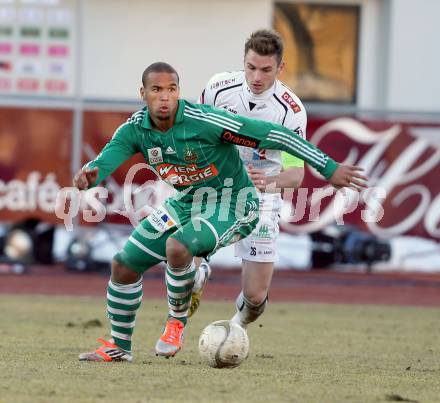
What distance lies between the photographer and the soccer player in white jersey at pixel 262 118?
9227 mm

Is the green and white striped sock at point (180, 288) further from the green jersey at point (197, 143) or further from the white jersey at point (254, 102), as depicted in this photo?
the white jersey at point (254, 102)

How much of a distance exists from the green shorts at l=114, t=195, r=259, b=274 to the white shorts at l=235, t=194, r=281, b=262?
1062mm

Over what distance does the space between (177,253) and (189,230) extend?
199 mm

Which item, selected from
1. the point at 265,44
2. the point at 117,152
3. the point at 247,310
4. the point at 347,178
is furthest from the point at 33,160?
the point at 347,178

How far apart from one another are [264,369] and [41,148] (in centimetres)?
992

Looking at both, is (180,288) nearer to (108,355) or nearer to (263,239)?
(108,355)

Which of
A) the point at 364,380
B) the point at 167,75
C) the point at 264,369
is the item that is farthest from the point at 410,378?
the point at 167,75

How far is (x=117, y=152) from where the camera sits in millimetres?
8203

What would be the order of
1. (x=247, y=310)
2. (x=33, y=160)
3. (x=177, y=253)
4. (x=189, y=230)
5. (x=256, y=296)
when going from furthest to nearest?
(x=33, y=160) → (x=247, y=310) → (x=256, y=296) → (x=189, y=230) → (x=177, y=253)

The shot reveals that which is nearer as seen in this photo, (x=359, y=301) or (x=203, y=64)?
(x=359, y=301)

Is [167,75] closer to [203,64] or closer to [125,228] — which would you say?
[125,228]

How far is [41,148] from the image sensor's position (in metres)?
17.6

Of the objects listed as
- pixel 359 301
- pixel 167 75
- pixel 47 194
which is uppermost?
pixel 167 75

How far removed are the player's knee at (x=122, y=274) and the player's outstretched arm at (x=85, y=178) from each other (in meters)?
0.68
